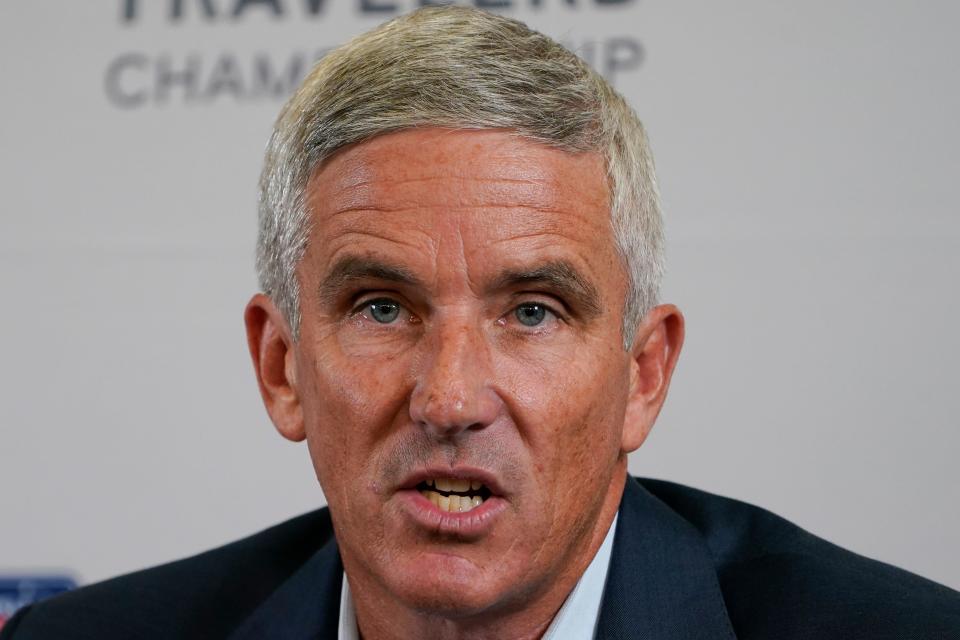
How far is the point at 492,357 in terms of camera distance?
175 cm

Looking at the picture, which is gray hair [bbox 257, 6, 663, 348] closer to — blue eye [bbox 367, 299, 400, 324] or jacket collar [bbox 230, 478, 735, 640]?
blue eye [bbox 367, 299, 400, 324]

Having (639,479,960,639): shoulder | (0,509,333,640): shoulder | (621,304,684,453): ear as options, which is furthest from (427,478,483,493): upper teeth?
(0,509,333,640): shoulder

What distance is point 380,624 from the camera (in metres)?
2.03

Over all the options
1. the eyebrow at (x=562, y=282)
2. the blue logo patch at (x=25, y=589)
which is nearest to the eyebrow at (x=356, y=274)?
the eyebrow at (x=562, y=282)

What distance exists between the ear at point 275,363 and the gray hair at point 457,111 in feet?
0.14

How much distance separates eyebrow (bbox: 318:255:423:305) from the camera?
70.5 inches

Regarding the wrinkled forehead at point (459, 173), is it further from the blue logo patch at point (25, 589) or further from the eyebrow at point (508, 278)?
the blue logo patch at point (25, 589)

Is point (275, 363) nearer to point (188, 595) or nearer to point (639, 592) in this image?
point (188, 595)

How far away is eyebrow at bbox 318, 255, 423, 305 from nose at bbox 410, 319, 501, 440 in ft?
0.32

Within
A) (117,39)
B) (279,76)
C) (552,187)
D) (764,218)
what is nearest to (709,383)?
(764,218)

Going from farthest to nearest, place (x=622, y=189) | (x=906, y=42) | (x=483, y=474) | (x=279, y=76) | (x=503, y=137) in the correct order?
1. (x=279, y=76)
2. (x=906, y=42)
3. (x=622, y=189)
4. (x=503, y=137)
5. (x=483, y=474)

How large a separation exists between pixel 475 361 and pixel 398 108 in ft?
1.36

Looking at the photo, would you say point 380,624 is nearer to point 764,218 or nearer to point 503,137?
point 503,137

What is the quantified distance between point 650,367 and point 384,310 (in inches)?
20.2
